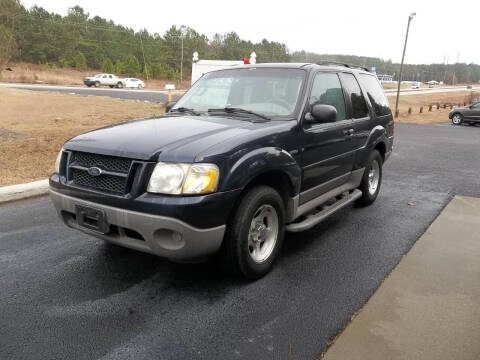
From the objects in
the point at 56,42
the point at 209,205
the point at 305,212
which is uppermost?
the point at 56,42

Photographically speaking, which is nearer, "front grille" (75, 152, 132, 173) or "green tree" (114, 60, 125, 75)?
"front grille" (75, 152, 132, 173)

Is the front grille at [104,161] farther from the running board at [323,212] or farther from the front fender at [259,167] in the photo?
the running board at [323,212]

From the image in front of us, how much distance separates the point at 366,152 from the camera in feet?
18.4

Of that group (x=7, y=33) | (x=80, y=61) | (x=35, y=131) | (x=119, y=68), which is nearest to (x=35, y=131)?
(x=35, y=131)

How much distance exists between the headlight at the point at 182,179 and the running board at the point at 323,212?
131 centimetres

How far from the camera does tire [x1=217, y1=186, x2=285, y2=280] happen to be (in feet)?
11.2

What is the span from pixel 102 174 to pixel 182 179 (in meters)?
0.68

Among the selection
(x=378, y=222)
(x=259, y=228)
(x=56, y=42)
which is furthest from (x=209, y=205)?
(x=56, y=42)

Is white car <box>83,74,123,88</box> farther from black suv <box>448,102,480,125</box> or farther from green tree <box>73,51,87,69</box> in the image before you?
black suv <box>448,102,480,125</box>

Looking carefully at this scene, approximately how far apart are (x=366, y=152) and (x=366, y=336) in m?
3.13

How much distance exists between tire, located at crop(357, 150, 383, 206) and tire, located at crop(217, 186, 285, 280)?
7.70ft

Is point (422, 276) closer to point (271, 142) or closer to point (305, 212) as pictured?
point (305, 212)

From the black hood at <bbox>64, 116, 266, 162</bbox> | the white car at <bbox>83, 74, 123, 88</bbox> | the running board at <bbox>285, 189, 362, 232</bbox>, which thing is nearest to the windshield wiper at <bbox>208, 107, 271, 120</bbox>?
the black hood at <bbox>64, 116, 266, 162</bbox>

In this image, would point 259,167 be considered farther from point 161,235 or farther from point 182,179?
point 161,235
